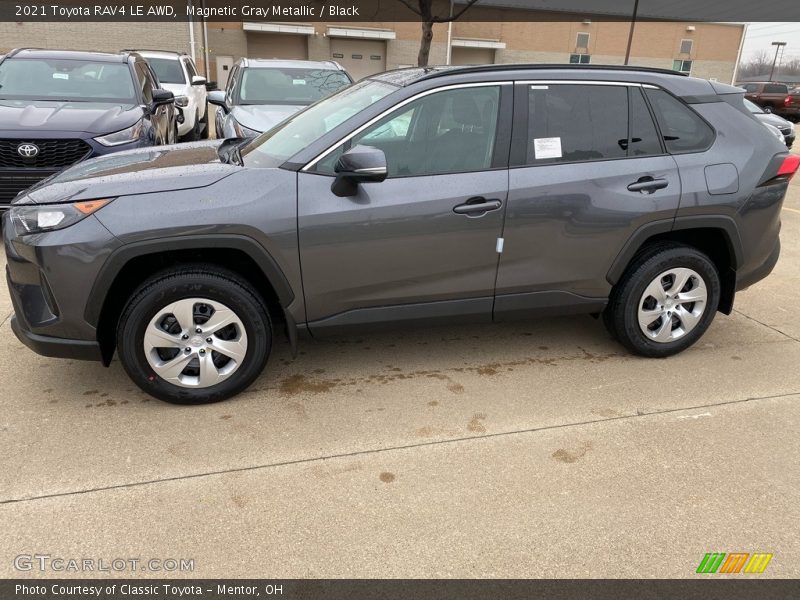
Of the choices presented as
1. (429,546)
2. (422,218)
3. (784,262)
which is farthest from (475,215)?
(784,262)

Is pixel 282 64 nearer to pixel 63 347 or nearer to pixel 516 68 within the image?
pixel 516 68

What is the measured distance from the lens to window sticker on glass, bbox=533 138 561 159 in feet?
11.3

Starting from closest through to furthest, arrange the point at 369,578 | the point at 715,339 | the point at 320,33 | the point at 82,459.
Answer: the point at 369,578 → the point at 82,459 → the point at 715,339 → the point at 320,33

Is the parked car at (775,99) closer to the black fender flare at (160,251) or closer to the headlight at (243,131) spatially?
the headlight at (243,131)

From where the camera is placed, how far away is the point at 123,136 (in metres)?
5.73

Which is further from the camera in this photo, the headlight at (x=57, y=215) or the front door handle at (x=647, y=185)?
the front door handle at (x=647, y=185)

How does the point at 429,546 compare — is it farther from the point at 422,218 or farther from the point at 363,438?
the point at 422,218

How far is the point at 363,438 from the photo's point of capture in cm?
306

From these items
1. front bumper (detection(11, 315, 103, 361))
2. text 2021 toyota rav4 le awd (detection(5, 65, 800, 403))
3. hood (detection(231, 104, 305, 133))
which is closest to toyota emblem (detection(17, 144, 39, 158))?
hood (detection(231, 104, 305, 133))

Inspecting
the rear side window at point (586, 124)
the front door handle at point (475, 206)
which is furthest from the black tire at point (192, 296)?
the rear side window at point (586, 124)

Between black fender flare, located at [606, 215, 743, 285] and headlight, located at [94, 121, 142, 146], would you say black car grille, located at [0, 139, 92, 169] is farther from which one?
black fender flare, located at [606, 215, 743, 285]

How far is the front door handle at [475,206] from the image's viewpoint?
10.7 ft

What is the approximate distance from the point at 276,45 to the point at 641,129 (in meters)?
34.4

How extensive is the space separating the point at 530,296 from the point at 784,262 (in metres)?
4.08
